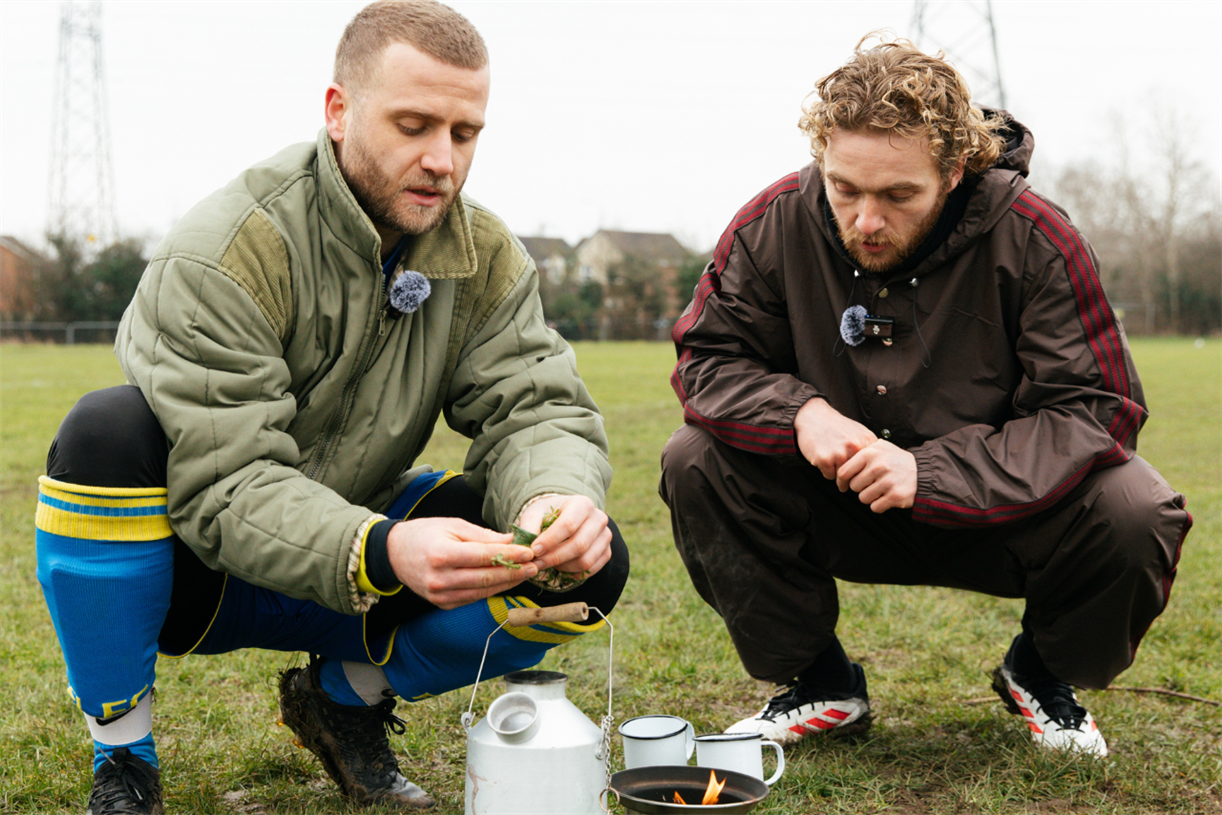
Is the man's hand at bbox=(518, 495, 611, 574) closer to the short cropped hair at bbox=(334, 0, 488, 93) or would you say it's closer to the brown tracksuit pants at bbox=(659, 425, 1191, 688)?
the brown tracksuit pants at bbox=(659, 425, 1191, 688)

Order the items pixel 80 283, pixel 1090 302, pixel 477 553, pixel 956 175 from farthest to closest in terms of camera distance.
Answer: pixel 80 283 < pixel 956 175 < pixel 1090 302 < pixel 477 553

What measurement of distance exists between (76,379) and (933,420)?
60.3 ft

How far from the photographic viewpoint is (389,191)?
7.63 ft

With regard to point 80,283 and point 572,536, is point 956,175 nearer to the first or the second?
point 572,536

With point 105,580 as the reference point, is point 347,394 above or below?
above

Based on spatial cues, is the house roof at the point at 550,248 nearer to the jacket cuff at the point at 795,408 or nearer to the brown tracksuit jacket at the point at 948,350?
the brown tracksuit jacket at the point at 948,350

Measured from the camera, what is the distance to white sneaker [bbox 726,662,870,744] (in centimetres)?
289

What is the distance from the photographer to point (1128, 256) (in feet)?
202

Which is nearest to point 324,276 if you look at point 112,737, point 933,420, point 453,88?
point 453,88

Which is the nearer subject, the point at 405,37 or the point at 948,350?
the point at 405,37

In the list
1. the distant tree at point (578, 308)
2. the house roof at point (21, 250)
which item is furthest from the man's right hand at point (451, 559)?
the distant tree at point (578, 308)

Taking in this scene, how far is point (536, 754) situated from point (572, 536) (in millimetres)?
392

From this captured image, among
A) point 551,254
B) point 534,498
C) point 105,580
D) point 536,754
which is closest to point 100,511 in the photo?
point 105,580

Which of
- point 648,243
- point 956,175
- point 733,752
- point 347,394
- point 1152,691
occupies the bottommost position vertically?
point 648,243
